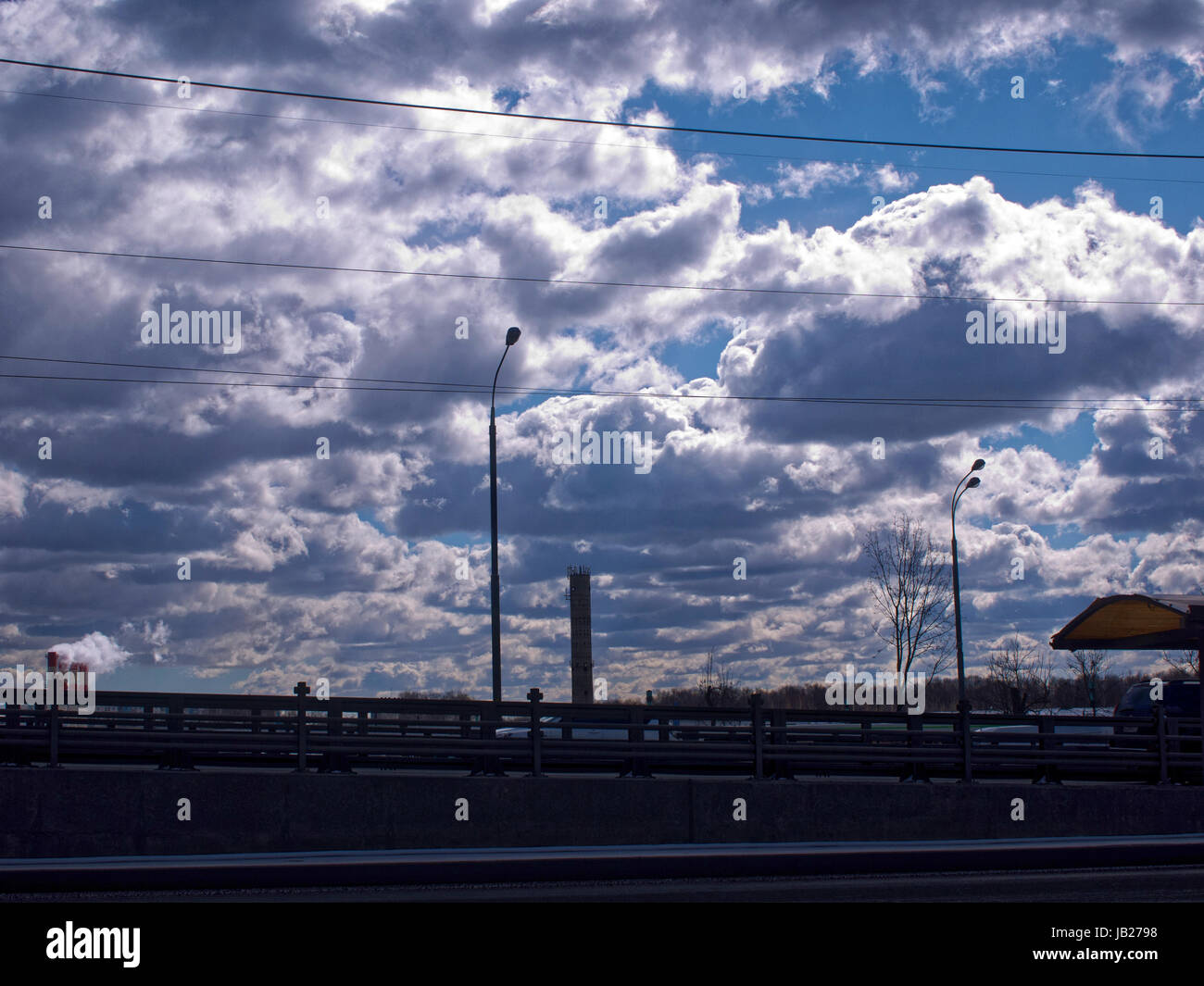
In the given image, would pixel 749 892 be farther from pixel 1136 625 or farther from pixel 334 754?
pixel 1136 625

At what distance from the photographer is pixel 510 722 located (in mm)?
16281

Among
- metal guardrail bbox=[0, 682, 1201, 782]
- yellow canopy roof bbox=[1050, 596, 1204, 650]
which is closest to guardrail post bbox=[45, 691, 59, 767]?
metal guardrail bbox=[0, 682, 1201, 782]

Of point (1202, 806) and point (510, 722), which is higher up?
point (510, 722)

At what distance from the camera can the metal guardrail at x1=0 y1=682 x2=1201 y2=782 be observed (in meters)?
15.6

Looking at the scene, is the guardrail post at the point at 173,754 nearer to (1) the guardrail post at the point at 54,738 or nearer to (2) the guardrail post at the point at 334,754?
(1) the guardrail post at the point at 54,738

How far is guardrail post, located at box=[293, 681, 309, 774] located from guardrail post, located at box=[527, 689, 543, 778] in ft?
9.85

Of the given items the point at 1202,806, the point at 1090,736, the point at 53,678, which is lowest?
the point at 1202,806

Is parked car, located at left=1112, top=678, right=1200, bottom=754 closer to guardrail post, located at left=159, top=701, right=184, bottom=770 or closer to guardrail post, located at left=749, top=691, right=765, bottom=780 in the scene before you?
guardrail post, located at left=749, top=691, right=765, bottom=780

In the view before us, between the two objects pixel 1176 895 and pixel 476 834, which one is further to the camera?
pixel 476 834
